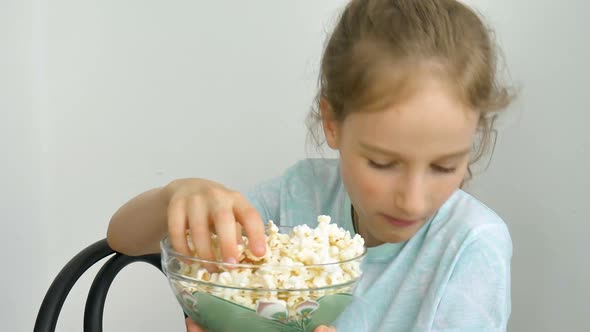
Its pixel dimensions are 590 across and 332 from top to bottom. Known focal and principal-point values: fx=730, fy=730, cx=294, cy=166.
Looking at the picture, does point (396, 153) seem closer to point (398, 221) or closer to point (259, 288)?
point (398, 221)

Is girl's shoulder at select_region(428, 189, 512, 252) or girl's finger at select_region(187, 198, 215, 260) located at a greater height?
girl's finger at select_region(187, 198, 215, 260)

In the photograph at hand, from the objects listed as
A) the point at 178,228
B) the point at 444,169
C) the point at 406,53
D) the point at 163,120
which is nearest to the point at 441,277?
the point at 444,169

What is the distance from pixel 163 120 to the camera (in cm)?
124

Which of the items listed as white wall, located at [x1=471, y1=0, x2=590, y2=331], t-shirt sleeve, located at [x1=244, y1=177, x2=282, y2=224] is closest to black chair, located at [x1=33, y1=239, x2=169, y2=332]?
t-shirt sleeve, located at [x1=244, y1=177, x2=282, y2=224]

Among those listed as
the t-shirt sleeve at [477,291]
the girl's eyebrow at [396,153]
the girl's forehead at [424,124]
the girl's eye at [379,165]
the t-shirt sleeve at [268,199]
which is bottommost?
the t-shirt sleeve at [477,291]

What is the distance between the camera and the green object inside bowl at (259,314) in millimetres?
552

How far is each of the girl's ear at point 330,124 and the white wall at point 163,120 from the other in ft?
1.02

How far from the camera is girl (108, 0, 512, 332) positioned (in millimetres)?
754

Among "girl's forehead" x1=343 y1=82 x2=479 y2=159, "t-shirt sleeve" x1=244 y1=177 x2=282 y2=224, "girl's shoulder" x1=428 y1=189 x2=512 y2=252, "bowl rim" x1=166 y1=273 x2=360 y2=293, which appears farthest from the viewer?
"t-shirt sleeve" x1=244 y1=177 x2=282 y2=224

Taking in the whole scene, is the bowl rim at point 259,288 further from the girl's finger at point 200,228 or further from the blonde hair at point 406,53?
the blonde hair at point 406,53

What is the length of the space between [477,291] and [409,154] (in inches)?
8.0

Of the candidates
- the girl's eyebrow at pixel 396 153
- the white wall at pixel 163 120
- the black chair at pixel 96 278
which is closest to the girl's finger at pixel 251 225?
the girl's eyebrow at pixel 396 153

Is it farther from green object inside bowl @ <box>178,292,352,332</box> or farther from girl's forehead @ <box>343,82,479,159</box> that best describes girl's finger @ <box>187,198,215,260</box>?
girl's forehead @ <box>343,82,479,159</box>

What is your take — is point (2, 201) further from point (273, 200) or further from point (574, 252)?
point (574, 252)
